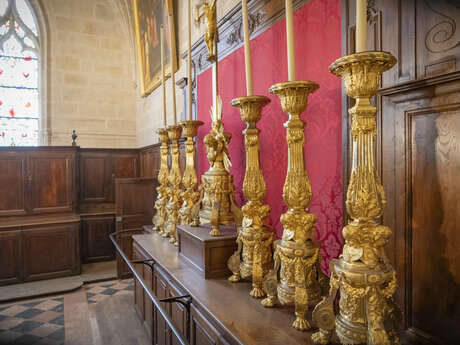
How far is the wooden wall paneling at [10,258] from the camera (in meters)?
5.14

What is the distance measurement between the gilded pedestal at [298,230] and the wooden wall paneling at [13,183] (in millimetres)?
5597

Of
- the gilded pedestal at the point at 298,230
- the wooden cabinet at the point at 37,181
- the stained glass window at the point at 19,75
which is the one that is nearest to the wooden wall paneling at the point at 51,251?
the wooden cabinet at the point at 37,181

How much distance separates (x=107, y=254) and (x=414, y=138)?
6137 millimetres

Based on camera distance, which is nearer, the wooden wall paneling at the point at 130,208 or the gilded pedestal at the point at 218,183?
the gilded pedestal at the point at 218,183

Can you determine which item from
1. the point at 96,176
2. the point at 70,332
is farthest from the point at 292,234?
the point at 96,176

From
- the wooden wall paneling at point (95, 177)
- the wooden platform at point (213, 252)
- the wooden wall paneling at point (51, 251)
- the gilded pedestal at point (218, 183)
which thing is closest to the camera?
the wooden platform at point (213, 252)

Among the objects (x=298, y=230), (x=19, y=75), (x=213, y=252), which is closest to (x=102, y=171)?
(x=19, y=75)

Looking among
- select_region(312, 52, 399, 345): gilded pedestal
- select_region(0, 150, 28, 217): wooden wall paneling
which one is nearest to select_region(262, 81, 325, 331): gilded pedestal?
select_region(312, 52, 399, 345): gilded pedestal

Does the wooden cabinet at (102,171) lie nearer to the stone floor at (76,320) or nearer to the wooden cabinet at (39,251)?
the wooden cabinet at (39,251)

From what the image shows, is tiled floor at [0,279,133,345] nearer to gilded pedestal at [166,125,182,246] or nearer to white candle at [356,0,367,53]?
gilded pedestal at [166,125,182,246]

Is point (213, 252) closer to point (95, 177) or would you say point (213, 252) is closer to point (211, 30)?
point (211, 30)

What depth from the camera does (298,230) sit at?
135 centimetres

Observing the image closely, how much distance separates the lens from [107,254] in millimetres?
6379

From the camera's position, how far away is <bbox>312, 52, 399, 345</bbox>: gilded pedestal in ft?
3.30
